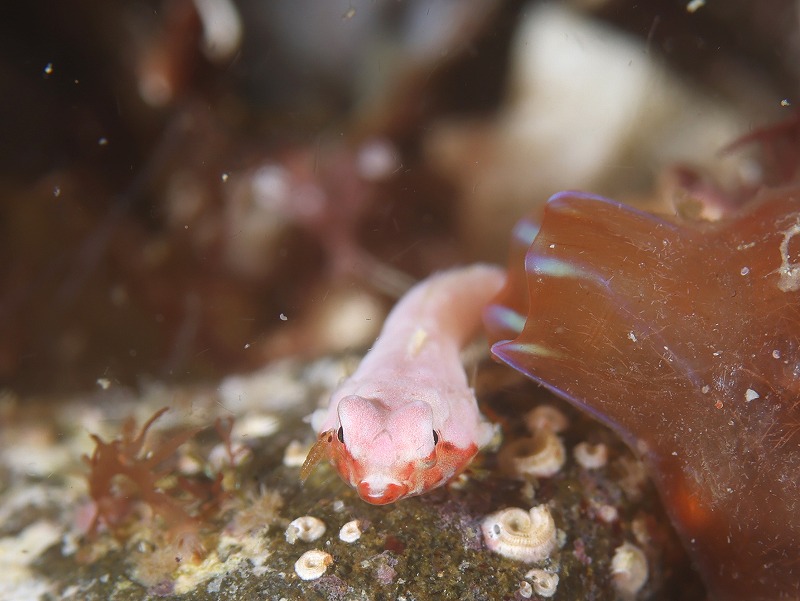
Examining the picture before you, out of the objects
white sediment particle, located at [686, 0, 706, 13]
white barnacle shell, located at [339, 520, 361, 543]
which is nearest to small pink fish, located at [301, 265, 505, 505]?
white barnacle shell, located at [339, 520, 361, 543]

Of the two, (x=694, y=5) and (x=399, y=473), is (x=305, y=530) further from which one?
(x=694, y=5)

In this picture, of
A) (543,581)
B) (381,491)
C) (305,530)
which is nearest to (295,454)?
(305,530)

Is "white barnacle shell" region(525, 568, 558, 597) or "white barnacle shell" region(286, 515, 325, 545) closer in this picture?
"white barnacle shell" region(525, 568, 558, 597)

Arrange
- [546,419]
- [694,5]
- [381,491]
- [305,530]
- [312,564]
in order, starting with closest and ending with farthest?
[381,491]
[312,564]
[305,530]
[546,419]
[694,5]

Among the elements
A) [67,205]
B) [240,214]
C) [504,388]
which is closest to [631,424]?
[504,388]

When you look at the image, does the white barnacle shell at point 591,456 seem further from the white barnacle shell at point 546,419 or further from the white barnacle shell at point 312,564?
the white barnacle shell at point 312,564

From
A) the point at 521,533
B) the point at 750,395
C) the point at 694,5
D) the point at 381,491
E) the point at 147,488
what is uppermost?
the point at 694,5

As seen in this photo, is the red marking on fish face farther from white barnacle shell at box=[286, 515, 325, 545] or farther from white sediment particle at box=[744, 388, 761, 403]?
white sediment particle at box=[744, 388, 761, 403]
